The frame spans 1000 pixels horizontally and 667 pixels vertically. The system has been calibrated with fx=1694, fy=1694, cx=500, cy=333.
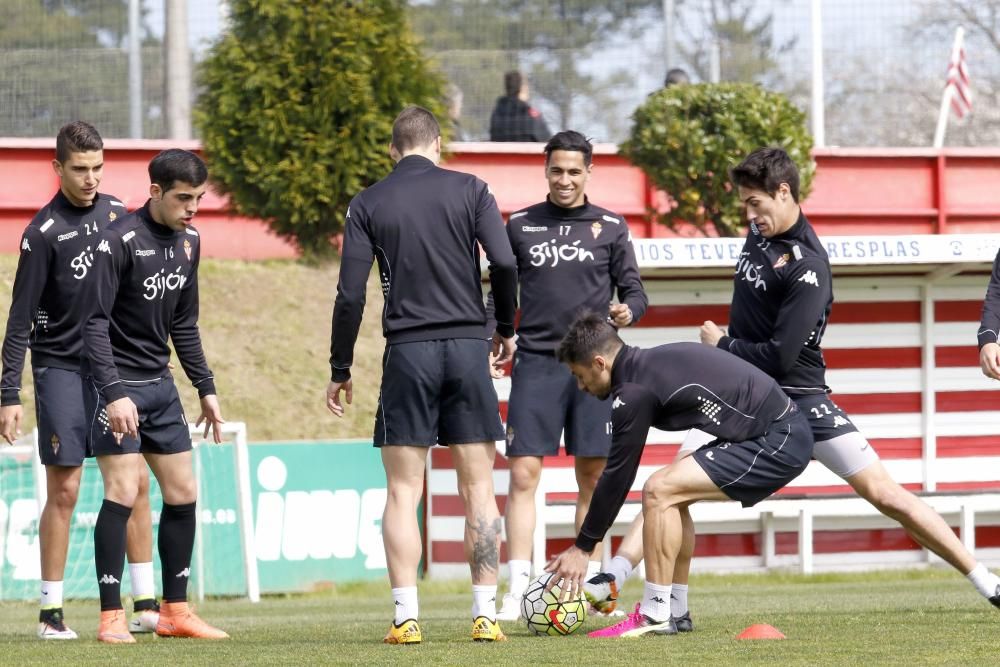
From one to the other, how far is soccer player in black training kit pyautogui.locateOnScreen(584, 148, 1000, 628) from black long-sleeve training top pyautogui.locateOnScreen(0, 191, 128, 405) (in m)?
2.87

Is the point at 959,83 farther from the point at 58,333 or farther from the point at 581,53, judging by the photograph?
the point at 58,333

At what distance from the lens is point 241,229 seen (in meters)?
18.7

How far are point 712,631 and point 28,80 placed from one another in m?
12.5

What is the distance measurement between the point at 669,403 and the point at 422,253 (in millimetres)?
1203

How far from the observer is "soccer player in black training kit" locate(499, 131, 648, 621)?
859 centimetres

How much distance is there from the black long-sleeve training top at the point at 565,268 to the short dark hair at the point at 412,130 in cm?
159

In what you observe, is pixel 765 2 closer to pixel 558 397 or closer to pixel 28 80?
pixel 28 80

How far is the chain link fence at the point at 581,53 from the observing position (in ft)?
58.5

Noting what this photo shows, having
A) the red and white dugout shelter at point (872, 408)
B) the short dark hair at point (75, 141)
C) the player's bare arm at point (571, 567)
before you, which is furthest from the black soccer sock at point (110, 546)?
the red and white dugout shelter at point (872, 408)

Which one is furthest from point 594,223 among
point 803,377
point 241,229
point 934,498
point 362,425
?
point 241,229

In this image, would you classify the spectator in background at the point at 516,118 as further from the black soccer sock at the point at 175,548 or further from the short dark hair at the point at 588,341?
the short dark hair at the point at 588,341

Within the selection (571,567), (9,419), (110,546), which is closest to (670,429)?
(571,567)

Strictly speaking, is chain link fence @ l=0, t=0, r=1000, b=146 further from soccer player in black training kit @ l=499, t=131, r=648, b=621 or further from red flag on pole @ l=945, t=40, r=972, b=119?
soccer player in black training kit @ l=499, t=131, r=648, b=621

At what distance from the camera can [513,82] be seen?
1858 cm
